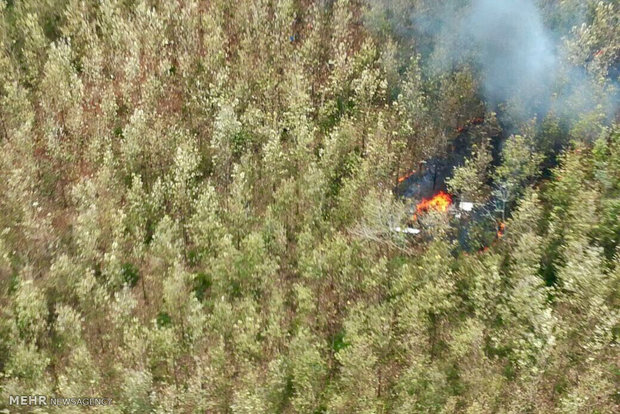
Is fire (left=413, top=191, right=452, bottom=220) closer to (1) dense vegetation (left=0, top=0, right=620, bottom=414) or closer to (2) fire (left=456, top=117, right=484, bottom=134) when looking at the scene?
(1) dense vegetation (left=0, top=0, right=620, bottom=414)

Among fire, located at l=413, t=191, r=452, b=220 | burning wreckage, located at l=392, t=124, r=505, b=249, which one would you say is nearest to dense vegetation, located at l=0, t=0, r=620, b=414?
burning wreckage, located at l=392, t=124, r=505, b=249

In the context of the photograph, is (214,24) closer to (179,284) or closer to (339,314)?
(179,284)

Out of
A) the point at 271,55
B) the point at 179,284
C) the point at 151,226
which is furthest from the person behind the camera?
the point at 271,55

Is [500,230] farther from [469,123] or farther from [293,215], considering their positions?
[293,215]

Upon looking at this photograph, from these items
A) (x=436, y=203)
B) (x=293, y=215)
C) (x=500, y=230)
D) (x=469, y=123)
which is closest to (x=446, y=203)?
(x=436, y=203)

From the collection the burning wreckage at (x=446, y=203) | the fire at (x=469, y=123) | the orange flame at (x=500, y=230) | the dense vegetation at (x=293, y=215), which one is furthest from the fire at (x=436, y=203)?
the fire at (x=469, y=123)

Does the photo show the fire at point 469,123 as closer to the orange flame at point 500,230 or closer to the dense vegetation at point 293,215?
the dense vegetation at point 293,215

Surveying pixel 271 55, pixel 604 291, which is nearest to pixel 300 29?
pixel 271 55
